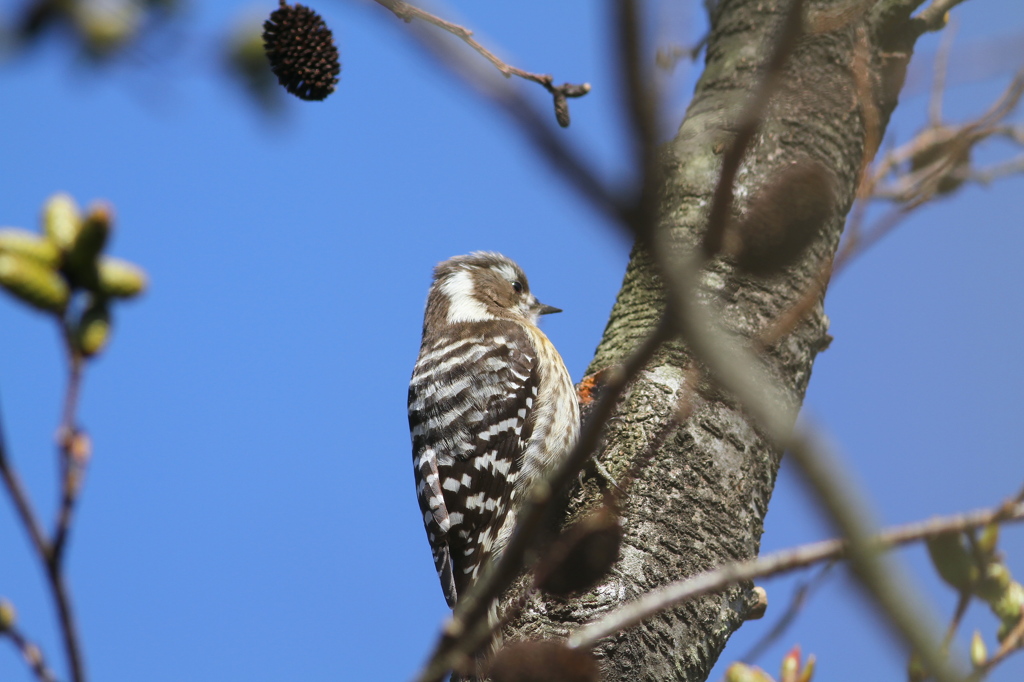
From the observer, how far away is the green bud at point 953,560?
3.89ft

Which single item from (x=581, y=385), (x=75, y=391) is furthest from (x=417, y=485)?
(x=75, y=391)

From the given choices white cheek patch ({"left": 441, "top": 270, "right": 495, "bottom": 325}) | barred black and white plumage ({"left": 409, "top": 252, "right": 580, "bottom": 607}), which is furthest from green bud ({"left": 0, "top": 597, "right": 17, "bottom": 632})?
white cheek patch ({"left": 441, "top": 270, "right": 495, "bottom": 325})

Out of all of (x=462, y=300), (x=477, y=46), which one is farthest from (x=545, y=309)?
(x=477, y=46)

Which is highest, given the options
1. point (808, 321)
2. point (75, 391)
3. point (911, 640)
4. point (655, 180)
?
point (808, 321)

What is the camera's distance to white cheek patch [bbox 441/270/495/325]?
4.80 m

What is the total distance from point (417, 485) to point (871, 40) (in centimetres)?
285

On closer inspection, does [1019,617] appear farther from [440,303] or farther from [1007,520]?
[440,303]

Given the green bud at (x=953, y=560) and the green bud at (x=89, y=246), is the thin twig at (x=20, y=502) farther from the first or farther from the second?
the green bud at (x=953, y=560)

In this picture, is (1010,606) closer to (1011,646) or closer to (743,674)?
(1011,646)

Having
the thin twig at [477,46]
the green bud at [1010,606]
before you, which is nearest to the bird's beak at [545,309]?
the thin twig at [477,46]

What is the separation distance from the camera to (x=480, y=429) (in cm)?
394

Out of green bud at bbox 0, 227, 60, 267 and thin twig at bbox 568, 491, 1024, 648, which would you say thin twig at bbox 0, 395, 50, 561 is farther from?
thin twig at bbox 568, 491, 1024, 648

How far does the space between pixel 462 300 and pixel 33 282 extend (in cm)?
414

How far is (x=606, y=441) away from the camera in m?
3.26
